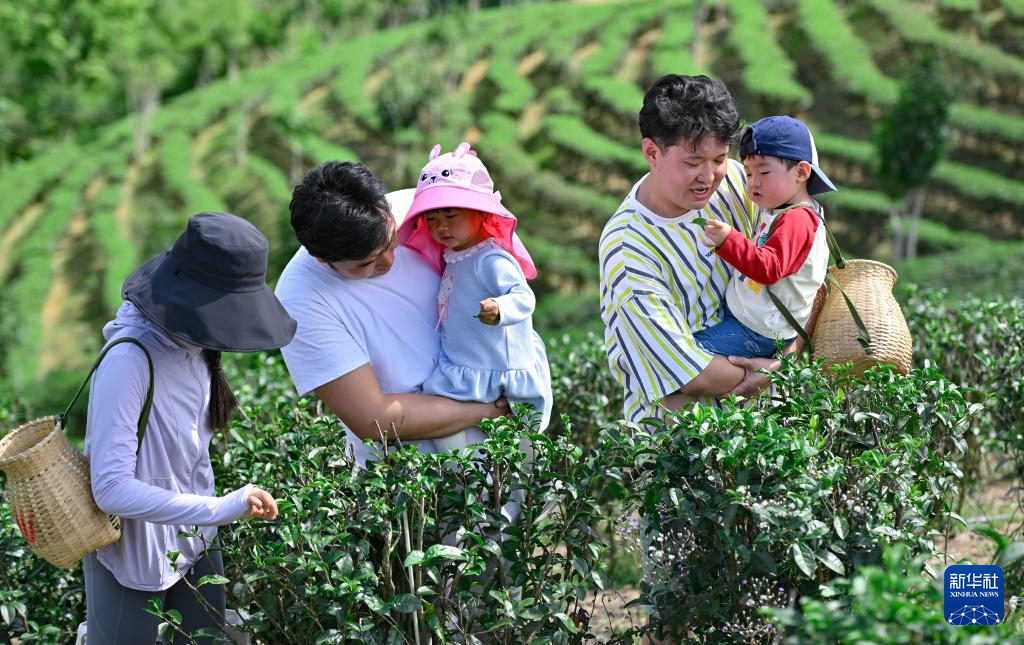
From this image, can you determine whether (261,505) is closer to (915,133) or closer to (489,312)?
(489,312)

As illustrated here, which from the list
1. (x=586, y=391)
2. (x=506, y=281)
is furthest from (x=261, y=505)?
(x=586, y=391)

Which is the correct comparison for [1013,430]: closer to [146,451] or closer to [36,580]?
[146,451]

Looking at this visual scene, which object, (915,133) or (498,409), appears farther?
(915,133)

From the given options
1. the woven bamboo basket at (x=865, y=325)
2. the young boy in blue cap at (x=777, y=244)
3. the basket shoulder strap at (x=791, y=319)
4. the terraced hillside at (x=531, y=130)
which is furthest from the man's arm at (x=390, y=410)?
the terraced hillside at (x=531, y=130)

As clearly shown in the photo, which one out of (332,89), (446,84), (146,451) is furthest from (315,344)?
(332,89)

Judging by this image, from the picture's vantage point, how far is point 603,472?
8.51ft

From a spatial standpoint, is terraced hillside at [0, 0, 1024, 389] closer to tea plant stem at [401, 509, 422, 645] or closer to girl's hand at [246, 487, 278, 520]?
tea plant stem at [401, 509, 422, 645]

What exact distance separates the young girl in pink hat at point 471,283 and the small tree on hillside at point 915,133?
590 inches

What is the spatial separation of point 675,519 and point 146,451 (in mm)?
1230

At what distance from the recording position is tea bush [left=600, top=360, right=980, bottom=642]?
237 cm

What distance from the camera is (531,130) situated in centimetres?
2536

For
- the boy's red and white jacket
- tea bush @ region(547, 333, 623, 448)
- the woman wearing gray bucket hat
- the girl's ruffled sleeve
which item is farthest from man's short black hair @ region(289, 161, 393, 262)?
tea bush @ region(547, 333, 623, 448)

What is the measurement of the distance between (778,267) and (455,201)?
33.1 inches

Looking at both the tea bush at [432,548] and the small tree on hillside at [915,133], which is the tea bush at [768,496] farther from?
the small tree on hillside at [915,133]
